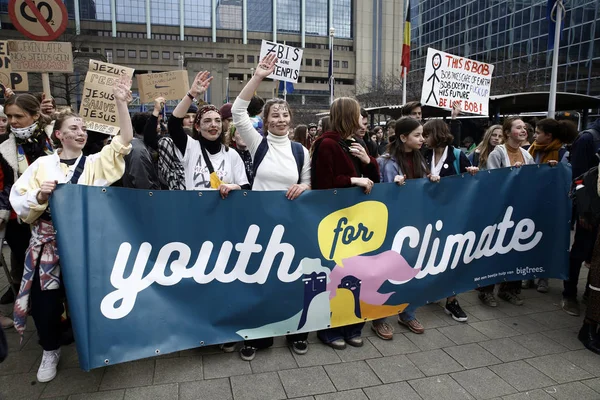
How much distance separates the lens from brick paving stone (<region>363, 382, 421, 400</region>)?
286cm

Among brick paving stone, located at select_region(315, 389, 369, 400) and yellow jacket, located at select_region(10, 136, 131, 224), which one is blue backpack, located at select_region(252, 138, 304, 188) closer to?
yellow jacket, located at select_region(10, 136, 131, 224)

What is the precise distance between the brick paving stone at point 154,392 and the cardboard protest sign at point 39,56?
4445 mm

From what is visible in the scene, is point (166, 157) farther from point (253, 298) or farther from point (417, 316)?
point (417, 316)

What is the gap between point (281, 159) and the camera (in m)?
3.47

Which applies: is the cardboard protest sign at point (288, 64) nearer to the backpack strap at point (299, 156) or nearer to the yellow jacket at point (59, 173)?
the backpack strap at point (299, 156)

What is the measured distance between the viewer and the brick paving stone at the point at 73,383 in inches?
114

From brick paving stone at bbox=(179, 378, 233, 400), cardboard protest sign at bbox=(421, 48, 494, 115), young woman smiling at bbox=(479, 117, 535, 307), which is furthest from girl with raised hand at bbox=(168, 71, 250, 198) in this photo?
cardboard protest sign at bbox=(421, 48, 494, 115)

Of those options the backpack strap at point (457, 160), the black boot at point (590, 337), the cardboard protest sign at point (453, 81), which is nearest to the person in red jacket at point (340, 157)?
the backpack strap at point (457, 160)

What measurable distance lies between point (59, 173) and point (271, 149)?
1.52m

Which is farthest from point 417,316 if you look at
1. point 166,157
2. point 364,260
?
point 166,157

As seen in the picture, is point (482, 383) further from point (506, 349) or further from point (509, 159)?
point (509, 159)

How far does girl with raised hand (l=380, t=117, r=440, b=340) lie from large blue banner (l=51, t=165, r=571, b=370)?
200mm

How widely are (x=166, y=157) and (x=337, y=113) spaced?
1447 millimetres

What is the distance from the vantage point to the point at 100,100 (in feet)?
15.9
